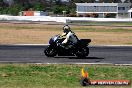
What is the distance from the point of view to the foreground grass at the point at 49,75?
12.2m

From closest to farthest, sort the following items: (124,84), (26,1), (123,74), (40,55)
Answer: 1. (124,84)
2. (123,74)
3. (40,55)
4. (26,1)

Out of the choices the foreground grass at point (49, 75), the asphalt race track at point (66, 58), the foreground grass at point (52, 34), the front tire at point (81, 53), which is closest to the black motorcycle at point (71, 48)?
the front tire at point (81, 53)

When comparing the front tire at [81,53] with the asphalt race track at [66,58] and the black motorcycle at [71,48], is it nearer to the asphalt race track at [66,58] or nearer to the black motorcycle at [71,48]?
the black motorcycle at [71,48]

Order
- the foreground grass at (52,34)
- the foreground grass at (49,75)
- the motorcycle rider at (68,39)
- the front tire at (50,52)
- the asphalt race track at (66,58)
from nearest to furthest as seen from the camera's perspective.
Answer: the foreground grass at (49,75)
the asphalt race track at (66,58)
the motorcycle rider at (68,39)
the front tire at (50,52)
the foreground grass at (52,34)

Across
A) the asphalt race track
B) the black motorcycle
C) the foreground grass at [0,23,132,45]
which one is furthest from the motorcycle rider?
the foreground grass at [0,23,132,45]

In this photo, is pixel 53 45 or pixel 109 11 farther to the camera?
pixel 109 11

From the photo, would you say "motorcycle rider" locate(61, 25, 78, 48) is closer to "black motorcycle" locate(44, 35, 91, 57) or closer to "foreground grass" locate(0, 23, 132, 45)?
"black motorcycle" locate(44, 35, 91, 57)

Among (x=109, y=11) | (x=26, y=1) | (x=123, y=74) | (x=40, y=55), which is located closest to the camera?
(x=123, y=74)

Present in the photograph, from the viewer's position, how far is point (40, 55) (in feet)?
71.8

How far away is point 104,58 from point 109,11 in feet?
365

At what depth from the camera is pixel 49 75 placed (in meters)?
14.1

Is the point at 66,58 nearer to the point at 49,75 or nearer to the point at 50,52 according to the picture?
the point at 50,52

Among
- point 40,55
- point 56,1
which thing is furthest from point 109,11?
point 40,55

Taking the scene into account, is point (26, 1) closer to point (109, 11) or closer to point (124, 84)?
point (109, 11)
